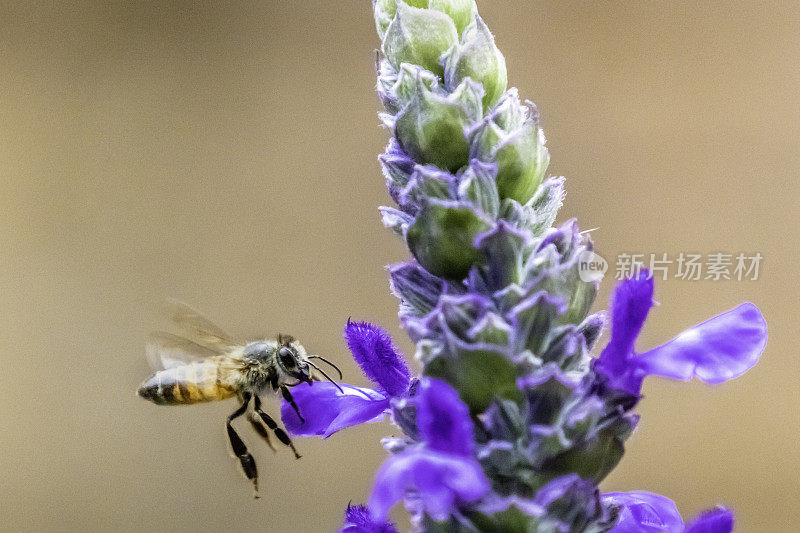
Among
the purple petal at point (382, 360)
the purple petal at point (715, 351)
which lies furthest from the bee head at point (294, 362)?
the purple petal at point (715, 351)

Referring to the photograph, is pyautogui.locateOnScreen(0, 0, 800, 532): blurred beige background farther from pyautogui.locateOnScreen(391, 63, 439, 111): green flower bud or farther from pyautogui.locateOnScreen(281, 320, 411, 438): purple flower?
pyautogui.locateOnScreen(391, 63, 439, 111): green flower bud

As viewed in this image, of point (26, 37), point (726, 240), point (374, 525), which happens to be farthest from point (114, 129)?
point (374, 525)

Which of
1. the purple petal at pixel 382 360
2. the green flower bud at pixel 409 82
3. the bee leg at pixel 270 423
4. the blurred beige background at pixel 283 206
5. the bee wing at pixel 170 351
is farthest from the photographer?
the blurred beige background at pixel 283 206

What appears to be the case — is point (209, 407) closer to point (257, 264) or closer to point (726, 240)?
point (257, 264)

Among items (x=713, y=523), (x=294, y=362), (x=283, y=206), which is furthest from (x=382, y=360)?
(x=283, y=206)

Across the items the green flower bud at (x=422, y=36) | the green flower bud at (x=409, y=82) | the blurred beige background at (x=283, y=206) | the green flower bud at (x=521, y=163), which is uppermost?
the green flower bud at (x=422, y=36)

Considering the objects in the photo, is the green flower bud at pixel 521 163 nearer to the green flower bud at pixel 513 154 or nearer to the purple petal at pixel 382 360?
the green flower bud at pixel 513 154
